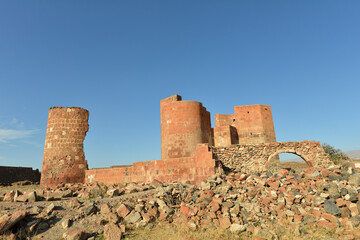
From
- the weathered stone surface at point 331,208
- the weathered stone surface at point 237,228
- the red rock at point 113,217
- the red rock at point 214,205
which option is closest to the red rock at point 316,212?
the weathered stone surface at point 331,208

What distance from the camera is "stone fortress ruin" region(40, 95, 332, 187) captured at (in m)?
11.7

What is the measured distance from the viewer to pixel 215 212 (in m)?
7.75

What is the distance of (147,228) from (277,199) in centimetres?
474

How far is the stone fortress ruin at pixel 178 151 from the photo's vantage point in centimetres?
1166

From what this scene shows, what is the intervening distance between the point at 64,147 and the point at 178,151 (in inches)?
268

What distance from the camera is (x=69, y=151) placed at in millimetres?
13914

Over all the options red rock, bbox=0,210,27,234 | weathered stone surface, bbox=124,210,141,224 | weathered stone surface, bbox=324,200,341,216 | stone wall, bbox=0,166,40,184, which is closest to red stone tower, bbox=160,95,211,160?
weathered stone surface, bbox=124,210,141,224

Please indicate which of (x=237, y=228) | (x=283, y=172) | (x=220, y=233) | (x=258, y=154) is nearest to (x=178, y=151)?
(x=258, y=154)

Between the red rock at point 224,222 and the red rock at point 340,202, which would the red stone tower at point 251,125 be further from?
the red rock at point 224,222

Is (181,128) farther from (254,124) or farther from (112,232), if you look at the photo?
(112,232)

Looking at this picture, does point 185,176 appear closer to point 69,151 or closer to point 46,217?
point 46,217

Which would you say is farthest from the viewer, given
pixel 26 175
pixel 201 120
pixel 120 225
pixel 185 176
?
pixel 26 175

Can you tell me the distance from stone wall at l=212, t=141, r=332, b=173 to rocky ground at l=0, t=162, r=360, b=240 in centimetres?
251

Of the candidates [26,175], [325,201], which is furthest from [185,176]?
[26,175]
